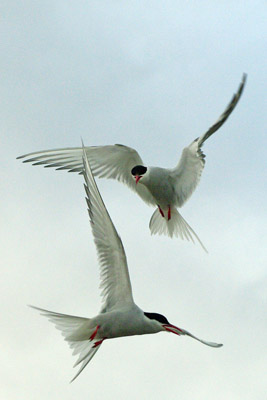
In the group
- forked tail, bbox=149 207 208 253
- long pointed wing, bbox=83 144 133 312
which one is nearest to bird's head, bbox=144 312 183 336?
long pointed wing, bbox=83 144 133 312

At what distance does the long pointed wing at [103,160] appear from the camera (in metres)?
9.44

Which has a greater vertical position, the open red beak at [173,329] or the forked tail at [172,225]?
the forked tail at [172,225]

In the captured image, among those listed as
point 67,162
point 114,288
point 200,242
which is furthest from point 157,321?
point 67,162

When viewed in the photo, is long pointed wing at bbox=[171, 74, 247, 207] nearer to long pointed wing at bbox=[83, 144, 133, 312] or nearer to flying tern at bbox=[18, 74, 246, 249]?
flying tern at bbox=[18, 74, 246, 249]

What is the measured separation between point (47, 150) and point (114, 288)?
8.92 feet

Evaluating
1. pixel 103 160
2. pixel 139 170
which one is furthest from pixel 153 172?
pixel 103 160

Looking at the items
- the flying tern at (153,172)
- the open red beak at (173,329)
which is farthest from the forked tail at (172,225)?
the open red beak at (173,329)

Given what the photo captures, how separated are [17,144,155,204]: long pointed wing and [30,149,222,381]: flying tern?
243 centimetres

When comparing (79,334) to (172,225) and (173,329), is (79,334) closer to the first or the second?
(173,329)

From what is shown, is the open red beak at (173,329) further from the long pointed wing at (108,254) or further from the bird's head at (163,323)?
the long pointed wing at (108,254)

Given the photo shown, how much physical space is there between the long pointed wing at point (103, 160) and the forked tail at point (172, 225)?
0.84 feet

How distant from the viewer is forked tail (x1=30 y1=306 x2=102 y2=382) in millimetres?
7254

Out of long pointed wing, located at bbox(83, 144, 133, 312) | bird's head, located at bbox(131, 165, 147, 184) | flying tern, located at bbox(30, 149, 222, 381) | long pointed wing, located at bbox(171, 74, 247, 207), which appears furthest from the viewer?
bird's head, located at bbox(131, 165, 147, 184)

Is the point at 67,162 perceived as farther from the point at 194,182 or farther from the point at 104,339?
the point at 104,339
